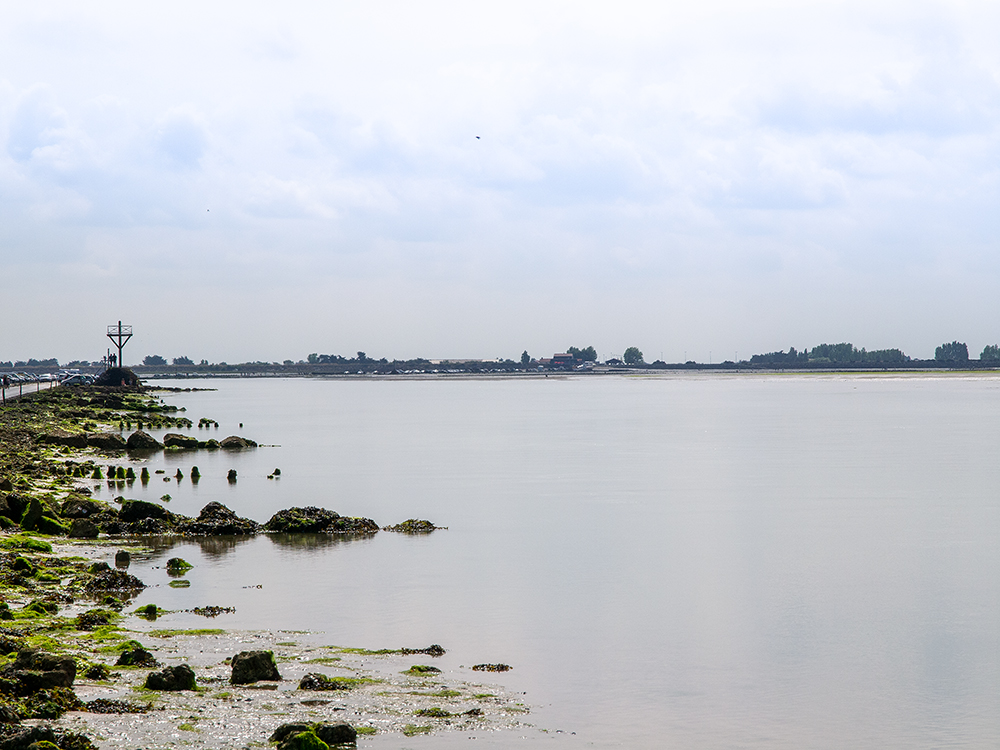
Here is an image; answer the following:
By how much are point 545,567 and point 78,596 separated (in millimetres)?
8517

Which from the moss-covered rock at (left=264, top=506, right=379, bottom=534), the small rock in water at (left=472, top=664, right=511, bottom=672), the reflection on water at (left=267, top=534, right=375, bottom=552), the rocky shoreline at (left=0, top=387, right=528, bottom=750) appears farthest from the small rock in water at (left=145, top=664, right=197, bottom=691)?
the moss-covered rock at (left=264, top=506, right=379, bottom=534)

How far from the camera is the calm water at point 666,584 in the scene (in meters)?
11.6

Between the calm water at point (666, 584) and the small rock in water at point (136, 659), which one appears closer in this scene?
the calm water at point (666, 584)

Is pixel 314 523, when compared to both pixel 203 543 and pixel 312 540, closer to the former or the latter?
pixel 312 540

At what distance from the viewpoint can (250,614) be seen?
15445 millimetres

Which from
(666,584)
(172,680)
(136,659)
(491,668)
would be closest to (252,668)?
(172,680)

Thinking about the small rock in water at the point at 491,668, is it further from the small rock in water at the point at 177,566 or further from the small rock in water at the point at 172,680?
the small rock in water at the point at 177,566

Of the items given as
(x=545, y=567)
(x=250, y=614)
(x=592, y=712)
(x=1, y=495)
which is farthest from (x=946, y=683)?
(x=1, y=495)

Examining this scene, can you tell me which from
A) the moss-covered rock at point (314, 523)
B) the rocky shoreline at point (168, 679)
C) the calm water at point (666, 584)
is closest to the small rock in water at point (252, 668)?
the rocky shoreline at point (168, 679)

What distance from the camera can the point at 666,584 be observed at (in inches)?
716

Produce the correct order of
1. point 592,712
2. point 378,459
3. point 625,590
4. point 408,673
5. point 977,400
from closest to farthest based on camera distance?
1. point 592,712
2. point 408,673
3. point 625,590
4. point 378,459
5. point 977,400

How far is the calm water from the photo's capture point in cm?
1162

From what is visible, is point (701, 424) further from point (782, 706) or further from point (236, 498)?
point (782, 706)

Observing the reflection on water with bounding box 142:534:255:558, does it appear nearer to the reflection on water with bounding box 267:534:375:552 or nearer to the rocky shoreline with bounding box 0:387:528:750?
the rocky shoreline with bounding box 0:387:528:750
